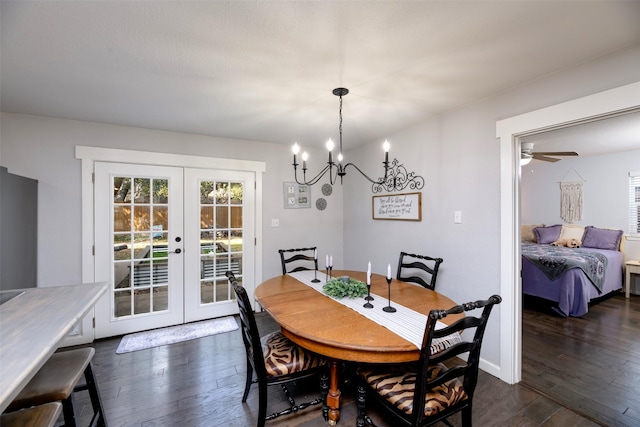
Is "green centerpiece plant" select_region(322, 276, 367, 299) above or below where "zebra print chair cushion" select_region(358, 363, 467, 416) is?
above

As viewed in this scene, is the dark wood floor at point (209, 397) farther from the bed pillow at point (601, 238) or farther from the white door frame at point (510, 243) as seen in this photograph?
the bed pillow at point (601, 238)

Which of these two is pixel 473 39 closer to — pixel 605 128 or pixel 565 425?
pixel 565 425

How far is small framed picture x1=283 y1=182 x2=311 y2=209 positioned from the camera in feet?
12.7

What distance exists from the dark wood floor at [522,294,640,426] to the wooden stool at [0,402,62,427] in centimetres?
285

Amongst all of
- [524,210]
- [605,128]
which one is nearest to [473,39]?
[605,128]

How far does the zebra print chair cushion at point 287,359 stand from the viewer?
66.7 inches

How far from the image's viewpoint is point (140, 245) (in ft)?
10.2

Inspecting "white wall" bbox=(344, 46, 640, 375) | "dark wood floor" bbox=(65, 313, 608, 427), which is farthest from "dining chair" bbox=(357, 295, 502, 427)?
"white wall" bbox=(344, 46, 640, 375)

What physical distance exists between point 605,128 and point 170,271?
5395mm

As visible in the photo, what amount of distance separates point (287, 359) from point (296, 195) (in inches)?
98.1

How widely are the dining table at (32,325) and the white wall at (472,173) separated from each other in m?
2.70

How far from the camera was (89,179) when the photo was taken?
2.86m

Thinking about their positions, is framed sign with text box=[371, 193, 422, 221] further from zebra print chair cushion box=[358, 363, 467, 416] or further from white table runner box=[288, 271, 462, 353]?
zebra print chair cushion box=[358, 363, 467, 416]

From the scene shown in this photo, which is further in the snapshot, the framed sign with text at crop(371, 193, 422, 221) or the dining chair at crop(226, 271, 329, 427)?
the framed sign with text at crop(371, 193, 422, 221)
